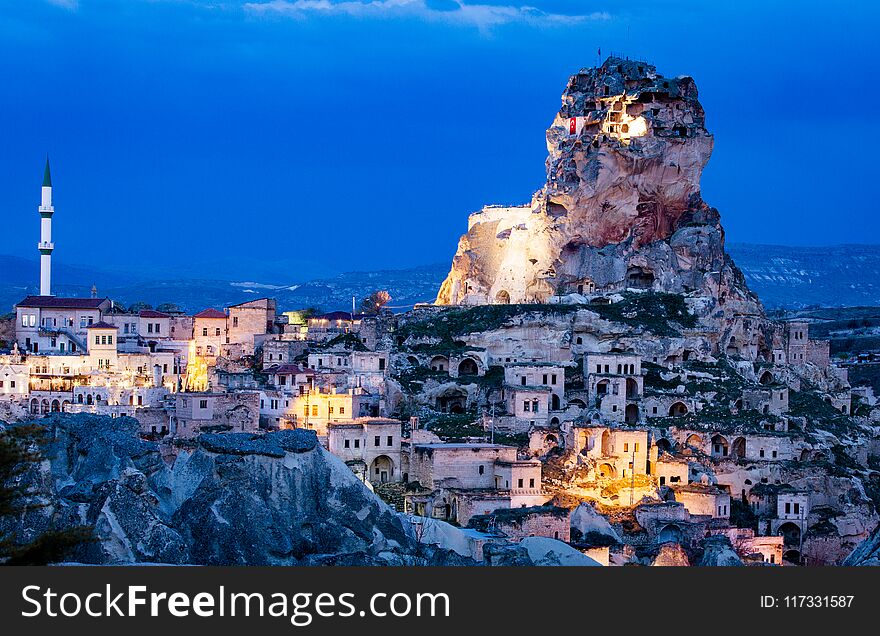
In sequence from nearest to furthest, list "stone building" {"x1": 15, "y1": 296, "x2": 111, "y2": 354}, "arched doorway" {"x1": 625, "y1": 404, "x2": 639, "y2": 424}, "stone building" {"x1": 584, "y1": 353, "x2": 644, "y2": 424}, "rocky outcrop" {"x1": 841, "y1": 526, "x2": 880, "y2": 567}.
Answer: "rocky outcrop" {"x1": 841, "y1": 526, "x2": 880, "y2": 567}
"stone building" {"x1": 584, "y1": 353, "x2": 644, "y2": 424}
"arched doorway" {"x1": 625, "y1": 404, "x2": 639, "y2": 424}
"stone building" {"x1": 15, "y1": 296, "x2": 111, "y2": 354}

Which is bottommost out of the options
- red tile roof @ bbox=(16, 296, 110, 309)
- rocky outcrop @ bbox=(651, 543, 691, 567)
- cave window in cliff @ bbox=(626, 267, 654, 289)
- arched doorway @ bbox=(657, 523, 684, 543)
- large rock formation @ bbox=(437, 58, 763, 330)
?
rocky outcrop @ bbox=(651, 543, 691, 567)

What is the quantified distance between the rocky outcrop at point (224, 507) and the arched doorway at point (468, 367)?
107 feet

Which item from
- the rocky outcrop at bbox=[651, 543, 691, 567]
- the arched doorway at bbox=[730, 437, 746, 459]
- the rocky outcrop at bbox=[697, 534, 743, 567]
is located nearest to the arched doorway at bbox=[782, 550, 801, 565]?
the rocky outcrop at bbox=[697, 534, 743, 567]

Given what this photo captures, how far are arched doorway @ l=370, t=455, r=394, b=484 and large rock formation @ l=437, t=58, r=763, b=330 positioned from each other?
970 inches

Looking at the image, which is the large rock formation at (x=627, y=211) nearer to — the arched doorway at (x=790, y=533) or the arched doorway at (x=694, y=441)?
the arched doorway at (x=694, y=441)

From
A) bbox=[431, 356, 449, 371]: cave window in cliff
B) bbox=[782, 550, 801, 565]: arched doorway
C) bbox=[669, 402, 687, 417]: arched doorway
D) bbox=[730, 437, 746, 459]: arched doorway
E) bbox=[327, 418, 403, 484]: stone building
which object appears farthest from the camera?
bbox=[431, 356, 449, 371]: cave window in cliff

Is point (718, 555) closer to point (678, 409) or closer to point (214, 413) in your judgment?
point (678, 409)

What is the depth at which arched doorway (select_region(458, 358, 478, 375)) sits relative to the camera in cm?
7394

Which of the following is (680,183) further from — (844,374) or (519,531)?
(519,531)

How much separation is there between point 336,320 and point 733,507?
89.3 ft

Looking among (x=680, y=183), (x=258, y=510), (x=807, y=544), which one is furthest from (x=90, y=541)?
(x=680, y=183)

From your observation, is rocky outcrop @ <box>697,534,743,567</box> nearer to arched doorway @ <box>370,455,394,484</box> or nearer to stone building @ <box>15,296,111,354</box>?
arched doorway @ <box>370,455,394,484</box>

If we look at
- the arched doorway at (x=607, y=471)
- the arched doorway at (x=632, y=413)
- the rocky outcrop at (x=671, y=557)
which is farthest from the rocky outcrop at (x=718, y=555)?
the arched doorway at (x=632, y=413)

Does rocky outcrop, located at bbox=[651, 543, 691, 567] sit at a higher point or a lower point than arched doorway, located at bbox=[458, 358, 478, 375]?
lower
